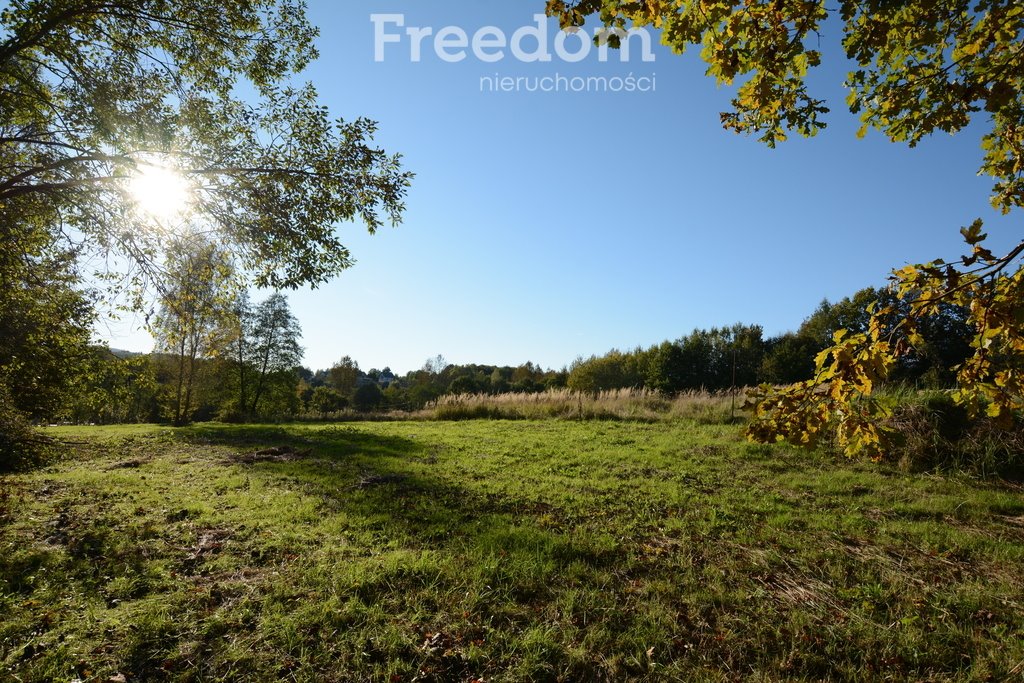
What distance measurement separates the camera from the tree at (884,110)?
2197mm

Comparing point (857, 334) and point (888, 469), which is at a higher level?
point (857, 334)

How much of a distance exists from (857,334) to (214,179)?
25.0 ft

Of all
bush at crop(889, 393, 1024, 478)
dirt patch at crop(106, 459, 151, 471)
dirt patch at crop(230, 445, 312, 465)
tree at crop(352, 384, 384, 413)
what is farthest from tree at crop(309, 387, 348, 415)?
bush at crop(889, 393, 1024, 478)

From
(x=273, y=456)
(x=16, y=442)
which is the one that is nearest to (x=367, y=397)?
(x=273, y=456)

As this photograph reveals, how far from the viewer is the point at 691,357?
164 feet

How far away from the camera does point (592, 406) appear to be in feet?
59.0

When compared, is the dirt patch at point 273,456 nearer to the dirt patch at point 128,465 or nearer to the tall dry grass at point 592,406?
the dirt patch at point 128,465

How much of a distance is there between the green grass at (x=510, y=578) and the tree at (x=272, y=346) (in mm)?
27329

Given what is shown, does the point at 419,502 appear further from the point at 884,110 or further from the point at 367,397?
the point at 367,397

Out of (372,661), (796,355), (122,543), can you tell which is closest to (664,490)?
(372,661)

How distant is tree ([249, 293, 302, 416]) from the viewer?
3297 centimetres

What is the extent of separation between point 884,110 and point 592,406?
15.5 m

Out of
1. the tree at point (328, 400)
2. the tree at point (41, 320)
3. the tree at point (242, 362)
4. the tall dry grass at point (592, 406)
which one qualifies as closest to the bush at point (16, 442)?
the tree at point (41, 320)

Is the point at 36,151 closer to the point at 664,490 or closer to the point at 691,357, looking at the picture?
the point at 664,490
